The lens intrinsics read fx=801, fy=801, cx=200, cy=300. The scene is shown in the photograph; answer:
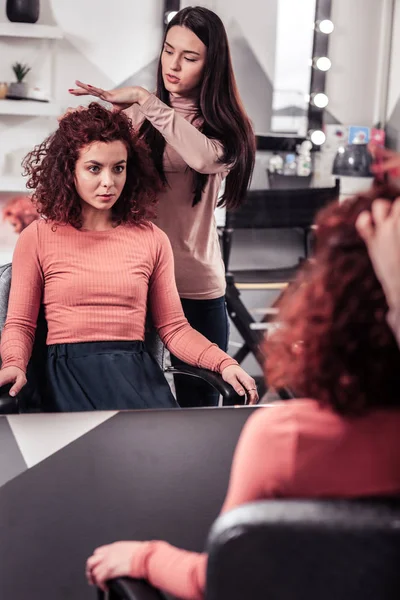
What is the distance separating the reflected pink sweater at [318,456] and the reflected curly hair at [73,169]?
1302 mm

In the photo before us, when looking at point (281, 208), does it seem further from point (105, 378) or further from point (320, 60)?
point (105, 378)

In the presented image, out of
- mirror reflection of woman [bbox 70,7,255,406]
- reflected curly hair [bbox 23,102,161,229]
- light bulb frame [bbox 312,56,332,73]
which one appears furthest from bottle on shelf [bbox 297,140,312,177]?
reflected curly hair [bbox 23,102,161,229]

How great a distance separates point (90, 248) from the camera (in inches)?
76.8

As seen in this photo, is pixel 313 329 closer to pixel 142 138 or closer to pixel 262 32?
pixel 142 138

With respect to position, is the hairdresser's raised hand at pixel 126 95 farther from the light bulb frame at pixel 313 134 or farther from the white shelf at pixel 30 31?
the light bulb frame at pixel 313 134

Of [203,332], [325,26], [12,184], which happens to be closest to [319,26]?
[325,26]

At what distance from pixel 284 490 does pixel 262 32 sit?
3094 millimetres

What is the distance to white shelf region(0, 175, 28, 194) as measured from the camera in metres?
3.31

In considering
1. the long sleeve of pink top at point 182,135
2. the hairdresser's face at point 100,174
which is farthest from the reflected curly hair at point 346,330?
the long sleeve of pink top at point 182,135

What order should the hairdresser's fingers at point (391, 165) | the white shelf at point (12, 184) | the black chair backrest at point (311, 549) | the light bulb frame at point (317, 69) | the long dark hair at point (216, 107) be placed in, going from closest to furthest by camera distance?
the black chair backrest at point (311, 549)
the hairdresser's fingers at point (391, 165)
the long dark hair at point (216, 107)
the white shelf at point (12, 184)
the light bulb frame at point (317, 69)

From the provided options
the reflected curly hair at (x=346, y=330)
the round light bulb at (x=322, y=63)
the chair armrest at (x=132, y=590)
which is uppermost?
the round light bulb at (x=322, y=63)

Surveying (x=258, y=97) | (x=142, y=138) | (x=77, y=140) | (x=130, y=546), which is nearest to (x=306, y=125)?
(x=258, y=97)

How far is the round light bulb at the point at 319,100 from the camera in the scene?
3641mm

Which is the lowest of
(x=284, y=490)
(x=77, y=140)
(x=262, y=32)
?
(x=284, y=490)
